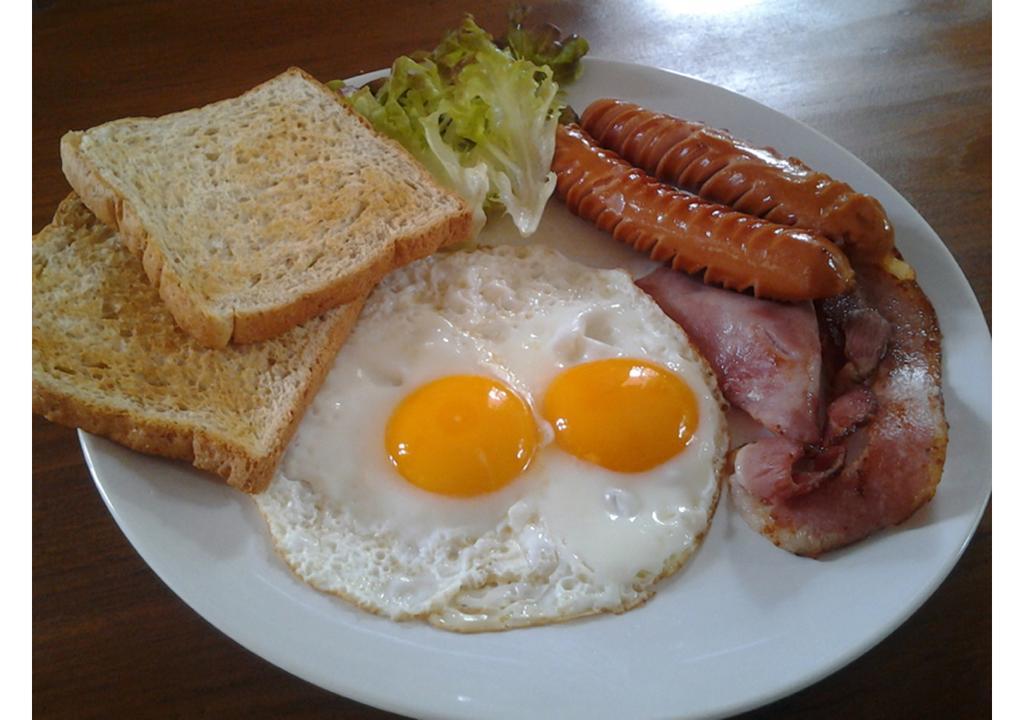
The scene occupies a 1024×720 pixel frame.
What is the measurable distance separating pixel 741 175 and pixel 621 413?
36.0 inches

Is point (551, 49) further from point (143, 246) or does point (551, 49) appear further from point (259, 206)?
point (143, 246)

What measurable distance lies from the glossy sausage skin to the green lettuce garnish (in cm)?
24

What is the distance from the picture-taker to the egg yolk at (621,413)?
6.39ft

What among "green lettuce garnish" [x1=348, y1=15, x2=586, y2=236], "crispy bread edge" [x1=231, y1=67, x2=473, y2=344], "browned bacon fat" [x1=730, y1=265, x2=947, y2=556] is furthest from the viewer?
"green lettuce garnish" [x1=348, y1=15, x2=586, y2=236]

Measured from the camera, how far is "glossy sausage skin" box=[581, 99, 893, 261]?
7.44 ft

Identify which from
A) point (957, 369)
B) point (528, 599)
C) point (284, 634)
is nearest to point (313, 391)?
point (284, 634)

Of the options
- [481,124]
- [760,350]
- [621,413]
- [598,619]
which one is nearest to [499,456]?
[621,413]

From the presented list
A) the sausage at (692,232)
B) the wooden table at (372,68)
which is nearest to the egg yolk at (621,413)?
the sausage at (692,232)

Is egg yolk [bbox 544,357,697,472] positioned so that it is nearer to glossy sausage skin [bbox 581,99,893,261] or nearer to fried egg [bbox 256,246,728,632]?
fried egg [bbox 256,246,728,632]

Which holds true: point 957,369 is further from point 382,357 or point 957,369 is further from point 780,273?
point 382,357

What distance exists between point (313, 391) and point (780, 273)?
4.21ft

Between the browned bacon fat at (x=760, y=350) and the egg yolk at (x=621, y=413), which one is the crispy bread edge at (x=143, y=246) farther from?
the browned bacon fat at (x=760, y=350)

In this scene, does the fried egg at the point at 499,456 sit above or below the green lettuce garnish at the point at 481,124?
below

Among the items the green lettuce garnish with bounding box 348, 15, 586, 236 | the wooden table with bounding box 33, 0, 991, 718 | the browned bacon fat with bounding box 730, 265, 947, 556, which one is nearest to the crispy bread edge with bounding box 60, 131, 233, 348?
the wooden table with bounding box 33, 0, 991, 718
